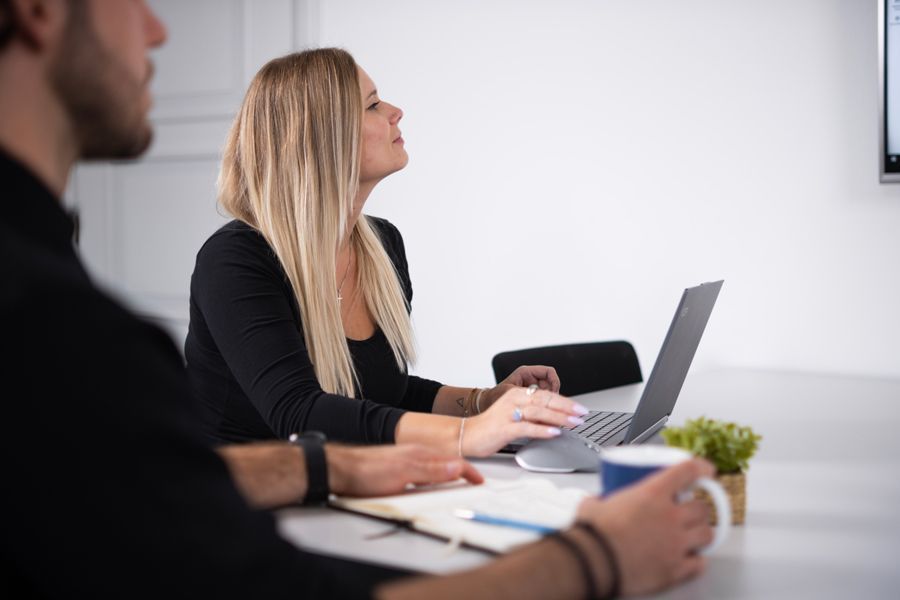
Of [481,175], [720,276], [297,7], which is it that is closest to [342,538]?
[720,276]

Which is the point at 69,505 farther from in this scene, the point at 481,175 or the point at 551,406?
the point at 481,175

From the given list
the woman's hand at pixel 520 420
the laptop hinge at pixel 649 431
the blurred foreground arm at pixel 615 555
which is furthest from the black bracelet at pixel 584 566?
the laptop hinge at pixel 649 431

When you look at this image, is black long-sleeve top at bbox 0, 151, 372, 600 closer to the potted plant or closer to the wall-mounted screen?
the potted plant

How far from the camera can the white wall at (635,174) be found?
2.40m

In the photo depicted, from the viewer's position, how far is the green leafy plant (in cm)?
99

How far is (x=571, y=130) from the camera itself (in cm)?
275

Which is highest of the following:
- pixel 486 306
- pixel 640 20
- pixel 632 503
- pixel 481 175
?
pixel 640 20

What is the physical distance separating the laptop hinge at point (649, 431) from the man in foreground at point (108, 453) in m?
0.56

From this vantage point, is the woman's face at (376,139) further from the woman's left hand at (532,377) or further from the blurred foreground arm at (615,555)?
the blurred foreground arm at (615,555)

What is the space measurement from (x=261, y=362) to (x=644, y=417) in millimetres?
602

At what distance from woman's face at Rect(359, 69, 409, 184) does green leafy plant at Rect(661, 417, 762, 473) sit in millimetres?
1008

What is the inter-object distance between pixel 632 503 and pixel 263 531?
0.32 m

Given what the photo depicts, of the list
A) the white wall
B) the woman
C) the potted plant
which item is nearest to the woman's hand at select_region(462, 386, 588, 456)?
the woman

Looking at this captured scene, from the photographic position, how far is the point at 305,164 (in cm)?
173
